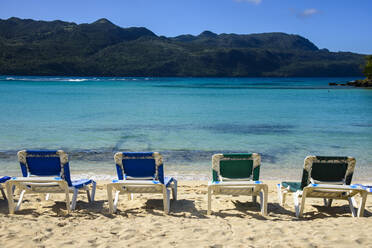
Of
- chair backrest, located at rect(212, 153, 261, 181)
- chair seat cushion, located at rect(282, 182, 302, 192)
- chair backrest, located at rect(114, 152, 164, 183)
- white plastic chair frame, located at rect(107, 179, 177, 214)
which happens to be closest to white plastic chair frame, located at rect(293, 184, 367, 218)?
chair seat cushion, located at rect(282, 182, 302, 192)

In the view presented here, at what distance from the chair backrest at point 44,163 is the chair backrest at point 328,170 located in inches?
142

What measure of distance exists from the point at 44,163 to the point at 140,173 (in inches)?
57.4

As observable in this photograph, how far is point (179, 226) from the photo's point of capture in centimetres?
469

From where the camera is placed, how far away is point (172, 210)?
583 cm

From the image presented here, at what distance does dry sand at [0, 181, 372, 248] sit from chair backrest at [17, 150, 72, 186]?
23.0 inches

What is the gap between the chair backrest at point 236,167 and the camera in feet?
18.6


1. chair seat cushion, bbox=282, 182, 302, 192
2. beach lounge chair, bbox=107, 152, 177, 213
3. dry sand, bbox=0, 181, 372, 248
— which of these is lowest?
dry sand, bbox=0, 181, 372, 248

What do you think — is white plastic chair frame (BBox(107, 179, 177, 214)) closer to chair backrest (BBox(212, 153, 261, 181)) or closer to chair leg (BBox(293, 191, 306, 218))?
chair backrest (BBox(212, 153, 261, 181))

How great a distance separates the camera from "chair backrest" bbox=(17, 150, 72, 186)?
18.2 ft

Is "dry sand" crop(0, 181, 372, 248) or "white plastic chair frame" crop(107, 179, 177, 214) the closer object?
"dry sand" crop(0, 181, 372, 248)

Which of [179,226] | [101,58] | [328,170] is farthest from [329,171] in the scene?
[101,58]

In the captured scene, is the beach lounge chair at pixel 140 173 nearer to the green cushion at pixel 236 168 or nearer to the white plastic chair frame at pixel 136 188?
the white plastic chair frame at pixel 136 188

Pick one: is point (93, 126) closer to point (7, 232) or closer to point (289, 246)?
point (7, 232)

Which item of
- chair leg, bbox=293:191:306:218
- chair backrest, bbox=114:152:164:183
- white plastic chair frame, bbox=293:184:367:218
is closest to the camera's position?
white plastic chair frame, bbox=293:184:367:218
